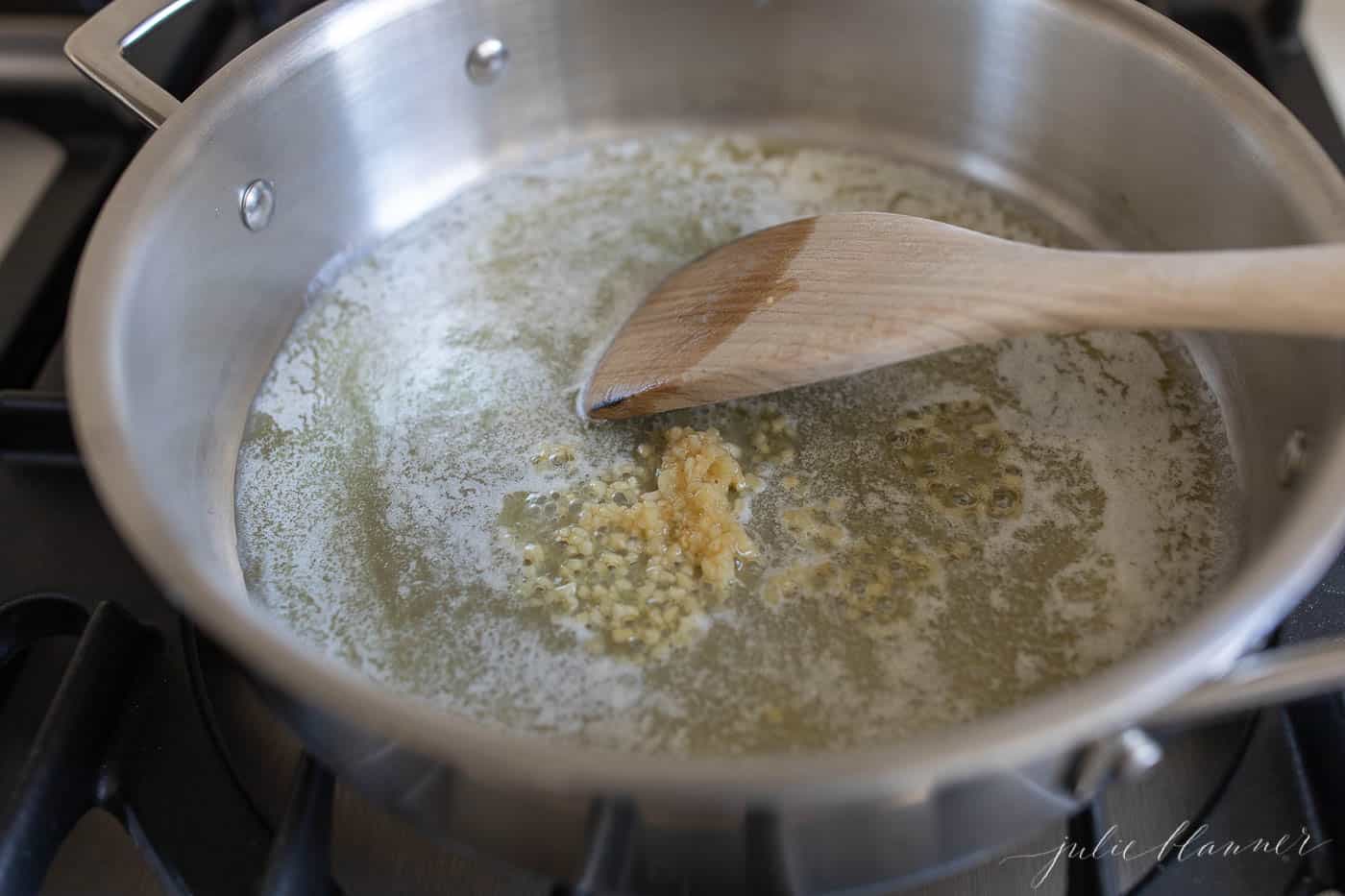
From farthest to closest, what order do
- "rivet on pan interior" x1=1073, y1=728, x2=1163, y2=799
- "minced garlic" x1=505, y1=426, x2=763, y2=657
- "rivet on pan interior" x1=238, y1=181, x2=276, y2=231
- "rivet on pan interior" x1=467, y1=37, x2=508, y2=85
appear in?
"rivet on pan interior" x1=467, y1=37, x2=508, y2=85, "rivet on pan interior" x1=238, y1=181, x2=276, y2=231, "minced garlic" x1=505, y1=426, x2=763, y2=657, "rivet on pan interior" x1=1073, y1=728, x2=1163, y2=799

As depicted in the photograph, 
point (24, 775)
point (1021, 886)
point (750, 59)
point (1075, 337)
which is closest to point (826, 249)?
point (1075, 337)

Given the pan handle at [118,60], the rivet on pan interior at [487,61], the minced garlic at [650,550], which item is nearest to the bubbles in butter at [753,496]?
the minced garlic at [650,550]

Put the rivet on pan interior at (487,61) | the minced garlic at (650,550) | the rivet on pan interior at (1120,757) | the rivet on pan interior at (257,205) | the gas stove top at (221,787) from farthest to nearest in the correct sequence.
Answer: the rivet on pan interior at (487,61), the rivet on pan interior at (257,205), the minced garlic at (650,550), the gas stove top at (221,787), the rivet on pan interior at (1120,757)

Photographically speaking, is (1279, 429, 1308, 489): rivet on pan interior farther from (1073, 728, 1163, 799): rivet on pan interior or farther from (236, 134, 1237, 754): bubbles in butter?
(1073, 728, 1163, 799): rivet on pan interior

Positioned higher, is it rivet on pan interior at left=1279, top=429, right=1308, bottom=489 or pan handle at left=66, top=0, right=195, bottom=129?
pan handle at left=66, top=0, right=195, bottom=129

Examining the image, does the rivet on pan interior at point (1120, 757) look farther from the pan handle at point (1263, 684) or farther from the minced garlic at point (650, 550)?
the minced garlic at point (650, 550)

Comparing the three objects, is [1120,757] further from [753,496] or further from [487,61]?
[487,61]

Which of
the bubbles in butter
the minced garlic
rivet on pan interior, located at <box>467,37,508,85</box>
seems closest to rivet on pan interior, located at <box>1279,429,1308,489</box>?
the bubbles in butter
